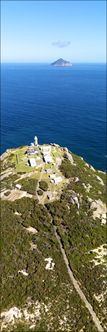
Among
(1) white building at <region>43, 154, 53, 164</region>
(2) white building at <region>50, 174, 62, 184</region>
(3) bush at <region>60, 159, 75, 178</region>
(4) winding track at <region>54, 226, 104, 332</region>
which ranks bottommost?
(4) winding track at <region>54, 226, 104, 332</region>

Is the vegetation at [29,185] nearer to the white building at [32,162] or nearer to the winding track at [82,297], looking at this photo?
the white building at [32,162]

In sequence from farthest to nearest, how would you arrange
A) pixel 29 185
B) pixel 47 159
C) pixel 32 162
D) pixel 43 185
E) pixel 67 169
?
pixel 47 159 < pixel 32 162 < pixel 67 169 < pixel 29 185 < pixel 43 185

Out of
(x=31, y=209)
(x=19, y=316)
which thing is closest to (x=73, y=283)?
(x=19, y=316)

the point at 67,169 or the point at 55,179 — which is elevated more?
the point at 67,169

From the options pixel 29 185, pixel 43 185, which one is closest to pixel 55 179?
pixel 43 185

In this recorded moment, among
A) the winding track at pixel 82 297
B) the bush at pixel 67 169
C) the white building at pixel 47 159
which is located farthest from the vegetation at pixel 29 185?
the winding track at pixel 82 297

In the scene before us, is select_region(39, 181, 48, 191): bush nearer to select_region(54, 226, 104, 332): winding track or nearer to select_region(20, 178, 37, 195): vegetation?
select_region(20, 178, 37, 195): vegetation

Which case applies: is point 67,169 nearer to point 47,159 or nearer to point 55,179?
point 47,159

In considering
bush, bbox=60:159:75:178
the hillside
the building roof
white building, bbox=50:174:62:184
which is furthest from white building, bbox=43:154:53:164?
white building, bbox=50:174:62:184

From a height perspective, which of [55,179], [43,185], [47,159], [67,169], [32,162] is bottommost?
[43,185]
